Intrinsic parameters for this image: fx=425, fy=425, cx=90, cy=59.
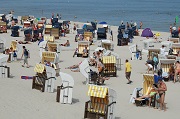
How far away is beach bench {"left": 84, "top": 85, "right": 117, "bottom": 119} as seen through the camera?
12.3 metres

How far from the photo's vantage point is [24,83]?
17.2 m

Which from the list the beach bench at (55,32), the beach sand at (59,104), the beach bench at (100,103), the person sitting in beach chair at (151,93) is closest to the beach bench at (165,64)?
the beach sand at (59,104)

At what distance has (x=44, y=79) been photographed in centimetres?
1581

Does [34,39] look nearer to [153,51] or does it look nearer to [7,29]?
[7,29]

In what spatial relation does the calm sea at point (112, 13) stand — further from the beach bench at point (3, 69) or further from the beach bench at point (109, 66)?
the beach bench at point (3, 69)

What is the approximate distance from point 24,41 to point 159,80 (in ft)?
66.5

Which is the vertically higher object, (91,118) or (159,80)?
(159,80)

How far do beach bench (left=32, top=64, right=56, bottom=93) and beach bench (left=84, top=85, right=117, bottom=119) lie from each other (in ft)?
11.2

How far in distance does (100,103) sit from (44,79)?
384cm

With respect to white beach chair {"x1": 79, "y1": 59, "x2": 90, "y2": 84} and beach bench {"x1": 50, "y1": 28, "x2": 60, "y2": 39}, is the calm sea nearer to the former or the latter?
beach bench {"x1": 50, "y1": 28, "x2": 60, "y2": 39}

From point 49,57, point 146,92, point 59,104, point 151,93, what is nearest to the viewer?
point 59,104

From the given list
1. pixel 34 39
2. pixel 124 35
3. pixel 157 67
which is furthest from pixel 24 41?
pixel 157 67

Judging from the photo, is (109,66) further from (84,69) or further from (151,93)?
(151,93)

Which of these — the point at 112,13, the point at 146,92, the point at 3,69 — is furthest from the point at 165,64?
the point at 112,13
